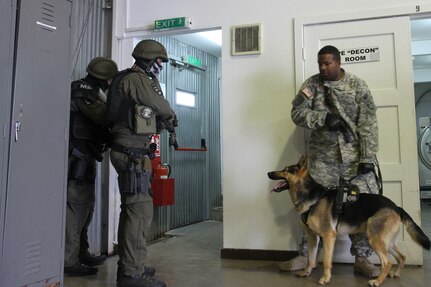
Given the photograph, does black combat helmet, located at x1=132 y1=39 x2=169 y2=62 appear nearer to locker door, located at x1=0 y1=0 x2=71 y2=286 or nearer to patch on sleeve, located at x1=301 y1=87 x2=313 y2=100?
locker door, located at x1=0 y1=0 x2=71 y2=286

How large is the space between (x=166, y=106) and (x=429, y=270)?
8.13ft

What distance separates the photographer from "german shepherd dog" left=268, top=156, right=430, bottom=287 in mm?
2547

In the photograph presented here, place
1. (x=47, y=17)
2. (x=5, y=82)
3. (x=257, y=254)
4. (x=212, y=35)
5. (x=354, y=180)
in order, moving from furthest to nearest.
A: (x=212, y=35) → (x=257, y=254) → (x=354, y=180) → (x=47, y=17) → (x=5, y=82)

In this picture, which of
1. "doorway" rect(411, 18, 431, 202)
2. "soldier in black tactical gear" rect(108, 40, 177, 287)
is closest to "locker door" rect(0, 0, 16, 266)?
"soldier in black tactical gear" rect(108, 40, 177, 287)

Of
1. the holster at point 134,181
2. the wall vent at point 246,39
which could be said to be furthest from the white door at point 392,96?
the holster at point 134,181

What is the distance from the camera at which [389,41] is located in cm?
322

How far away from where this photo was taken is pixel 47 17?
7.36 feet

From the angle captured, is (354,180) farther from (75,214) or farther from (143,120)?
(75,214)

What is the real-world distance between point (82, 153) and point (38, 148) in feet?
2.54

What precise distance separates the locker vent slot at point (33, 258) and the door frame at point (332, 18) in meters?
2.34

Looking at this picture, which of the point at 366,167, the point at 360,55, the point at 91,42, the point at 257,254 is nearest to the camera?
the point at 366,167

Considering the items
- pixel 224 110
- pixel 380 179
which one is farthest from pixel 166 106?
pixel 380 179

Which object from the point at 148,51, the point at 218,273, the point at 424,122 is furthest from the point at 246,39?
the point at 424,122

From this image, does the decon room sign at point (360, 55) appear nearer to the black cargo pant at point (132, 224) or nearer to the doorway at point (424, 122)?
the black cargo pant at point (132, 224)
